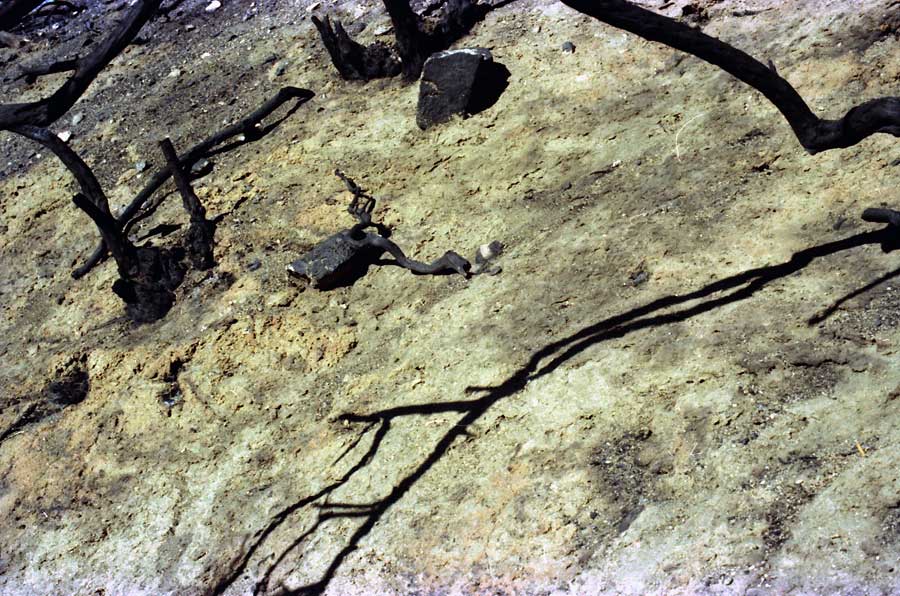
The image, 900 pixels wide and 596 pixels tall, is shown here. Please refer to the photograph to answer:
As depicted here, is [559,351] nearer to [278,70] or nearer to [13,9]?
[13,9]

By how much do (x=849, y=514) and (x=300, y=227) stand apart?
12.4 feet

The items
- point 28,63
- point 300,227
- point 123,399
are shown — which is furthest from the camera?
point 28,63

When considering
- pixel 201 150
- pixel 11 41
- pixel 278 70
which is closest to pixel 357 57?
pixel 278 70

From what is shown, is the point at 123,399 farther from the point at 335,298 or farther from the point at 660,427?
the point at 660,427

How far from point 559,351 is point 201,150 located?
3612 millimetres

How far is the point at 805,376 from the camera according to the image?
3.52 metres

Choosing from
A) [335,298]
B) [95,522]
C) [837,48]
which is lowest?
[95,522]

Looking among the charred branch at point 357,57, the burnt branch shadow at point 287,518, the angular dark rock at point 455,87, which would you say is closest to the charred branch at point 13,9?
the burnt branch shadow at point 287,518

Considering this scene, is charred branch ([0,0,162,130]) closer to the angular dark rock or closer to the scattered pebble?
Result: the scattered pebble

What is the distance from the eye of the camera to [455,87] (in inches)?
234

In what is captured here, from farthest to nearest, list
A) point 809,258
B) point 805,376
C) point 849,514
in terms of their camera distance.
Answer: point 809,258, point 805,376, point 849,514

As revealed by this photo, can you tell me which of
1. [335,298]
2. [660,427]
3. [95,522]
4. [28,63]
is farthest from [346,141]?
[28,63]

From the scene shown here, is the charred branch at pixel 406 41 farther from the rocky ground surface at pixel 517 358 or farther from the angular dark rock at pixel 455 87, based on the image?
the angular dark rock at pixel 455 87

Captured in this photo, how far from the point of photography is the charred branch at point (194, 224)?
5.72m
